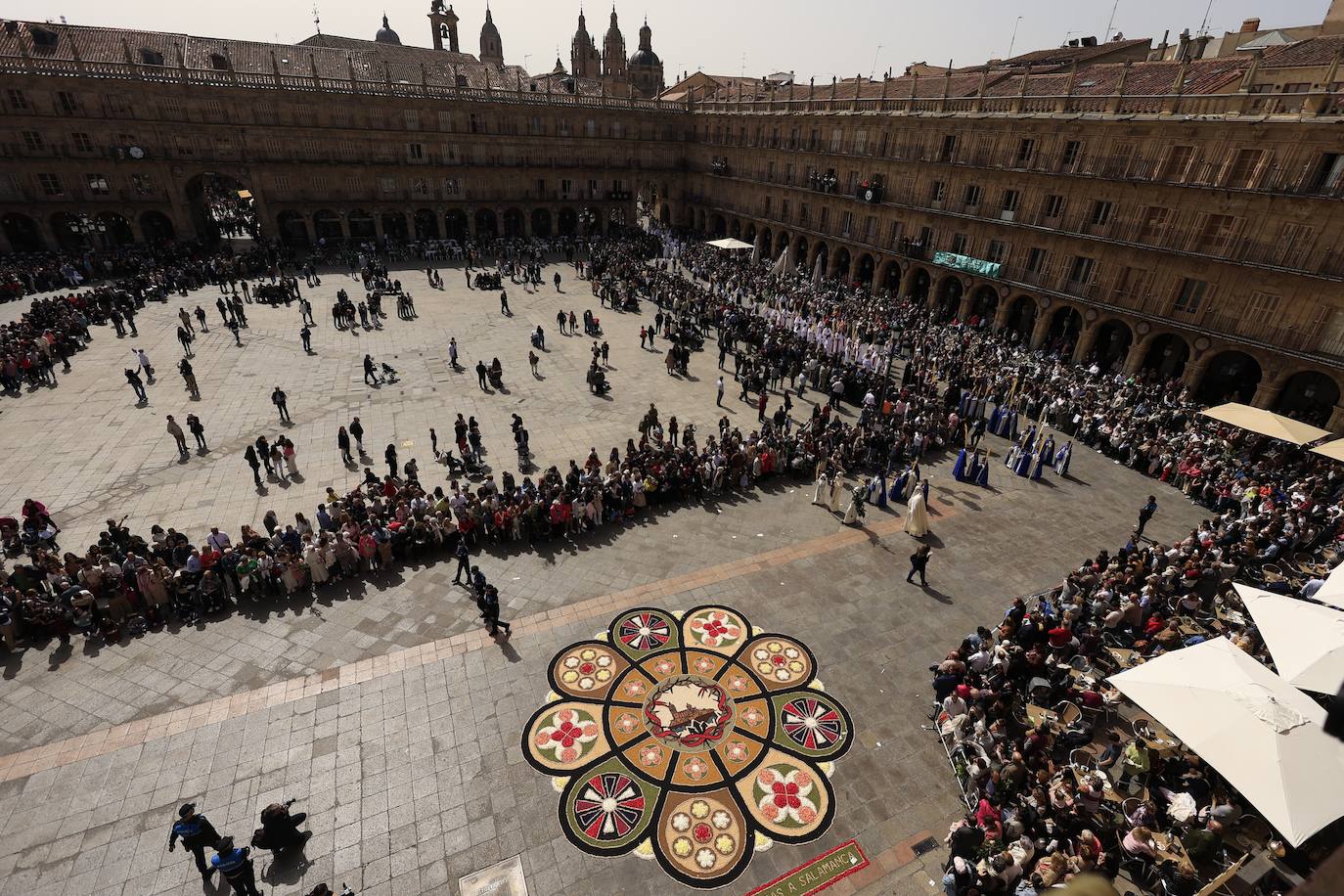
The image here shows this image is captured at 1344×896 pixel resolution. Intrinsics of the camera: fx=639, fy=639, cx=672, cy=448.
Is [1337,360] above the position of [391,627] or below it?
above

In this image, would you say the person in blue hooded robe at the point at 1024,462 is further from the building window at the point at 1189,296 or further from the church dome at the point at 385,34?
the church dome at the point at 385,34

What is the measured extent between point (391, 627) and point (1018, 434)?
22795 mm

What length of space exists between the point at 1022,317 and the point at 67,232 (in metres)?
61.7

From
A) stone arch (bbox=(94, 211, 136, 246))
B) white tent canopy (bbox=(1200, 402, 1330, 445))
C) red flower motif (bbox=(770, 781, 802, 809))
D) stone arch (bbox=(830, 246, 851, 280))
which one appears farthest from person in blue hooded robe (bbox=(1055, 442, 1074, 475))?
stone arch (bbox=(94, 211, 136, 246))

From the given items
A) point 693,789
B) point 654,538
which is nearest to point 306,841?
point 693,789

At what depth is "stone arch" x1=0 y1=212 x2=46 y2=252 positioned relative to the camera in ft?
138

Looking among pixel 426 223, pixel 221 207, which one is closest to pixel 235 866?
pixel 426 223

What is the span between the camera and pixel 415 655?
13227 mm

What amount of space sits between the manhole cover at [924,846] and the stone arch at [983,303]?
1257 inches

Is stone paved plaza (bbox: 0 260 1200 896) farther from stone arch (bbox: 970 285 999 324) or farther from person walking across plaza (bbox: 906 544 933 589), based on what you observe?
stone arch (bbox: 970 285 999 324)

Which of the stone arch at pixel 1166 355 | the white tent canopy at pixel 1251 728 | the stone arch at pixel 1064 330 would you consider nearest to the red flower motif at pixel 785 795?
the white tent canopy at pixel 1251 728

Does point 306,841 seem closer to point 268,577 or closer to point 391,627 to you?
point 391,627

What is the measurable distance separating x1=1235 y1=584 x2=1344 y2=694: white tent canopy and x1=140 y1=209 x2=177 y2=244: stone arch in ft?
195

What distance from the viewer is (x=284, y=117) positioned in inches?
1818
